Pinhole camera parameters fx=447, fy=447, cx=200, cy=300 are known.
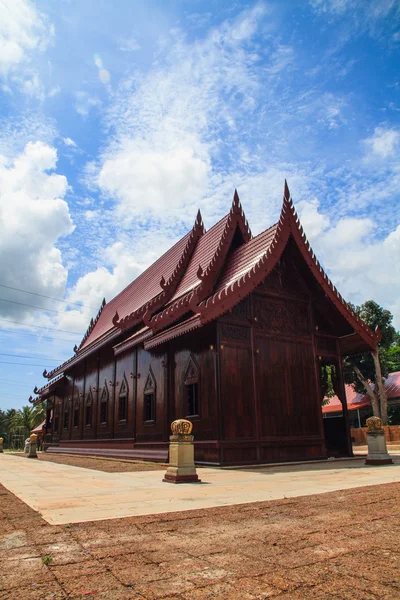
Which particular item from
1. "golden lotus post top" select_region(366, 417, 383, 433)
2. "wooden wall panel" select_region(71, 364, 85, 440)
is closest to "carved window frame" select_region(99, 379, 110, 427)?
"wooden wall panel" select_region(71, 364, 85, 440)

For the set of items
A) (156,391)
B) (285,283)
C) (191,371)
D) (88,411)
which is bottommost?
(88,411)

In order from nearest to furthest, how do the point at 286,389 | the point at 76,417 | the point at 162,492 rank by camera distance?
1. the point at 162,492
2. the point at 286,389
3. the point at 76,417

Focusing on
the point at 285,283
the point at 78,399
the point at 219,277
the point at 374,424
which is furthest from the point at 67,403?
A: the point at 374,424

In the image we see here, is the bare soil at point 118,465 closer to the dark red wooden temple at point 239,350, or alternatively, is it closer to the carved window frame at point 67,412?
the dark red wooden temple at point 239,350

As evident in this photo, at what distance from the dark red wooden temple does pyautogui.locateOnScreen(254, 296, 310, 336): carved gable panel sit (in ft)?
0.09

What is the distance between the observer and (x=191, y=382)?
10.1 metres

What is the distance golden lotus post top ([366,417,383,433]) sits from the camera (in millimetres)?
8705

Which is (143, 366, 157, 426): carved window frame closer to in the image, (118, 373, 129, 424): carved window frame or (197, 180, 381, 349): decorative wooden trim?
(118, 373, 129, 424): carved window frame

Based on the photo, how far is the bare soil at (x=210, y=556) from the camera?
79.6 inches

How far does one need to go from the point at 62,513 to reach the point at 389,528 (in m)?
2.70

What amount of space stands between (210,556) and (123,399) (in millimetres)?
11901

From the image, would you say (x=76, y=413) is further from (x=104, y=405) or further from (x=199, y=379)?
(x=199, y=379)

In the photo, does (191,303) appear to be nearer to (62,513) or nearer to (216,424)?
(216,424)

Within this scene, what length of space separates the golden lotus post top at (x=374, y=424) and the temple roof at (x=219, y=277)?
3.07 meters
